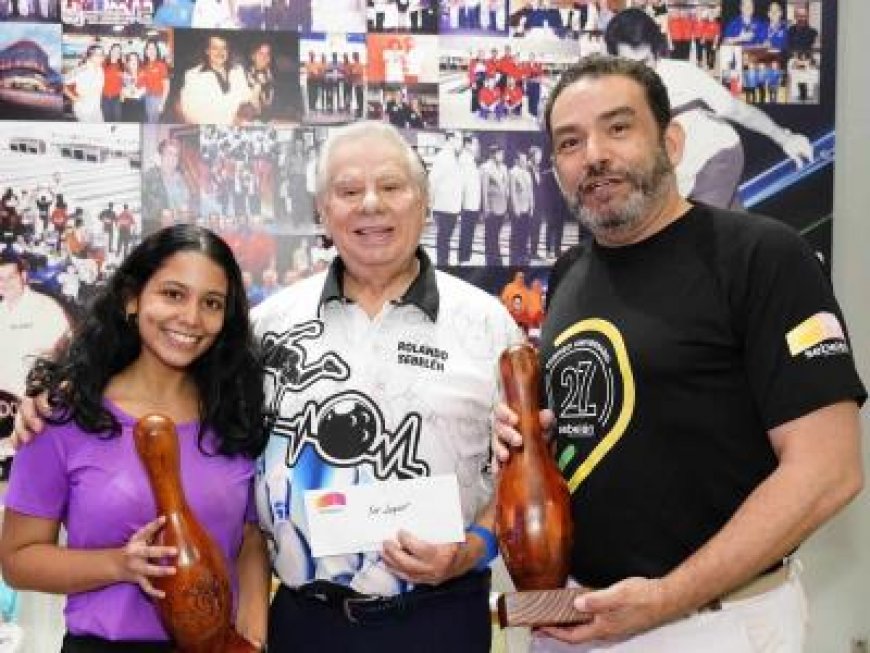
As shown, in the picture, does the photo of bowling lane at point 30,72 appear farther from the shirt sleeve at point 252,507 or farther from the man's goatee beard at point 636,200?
the man's goatee beard at point 636,200

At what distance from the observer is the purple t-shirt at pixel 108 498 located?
1.41 m

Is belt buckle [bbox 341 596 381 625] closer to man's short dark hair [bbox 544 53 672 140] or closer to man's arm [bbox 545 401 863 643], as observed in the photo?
man's arm [bbox 545 401 863 643]

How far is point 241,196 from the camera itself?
237 centimetres

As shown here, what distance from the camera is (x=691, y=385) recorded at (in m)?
1.32

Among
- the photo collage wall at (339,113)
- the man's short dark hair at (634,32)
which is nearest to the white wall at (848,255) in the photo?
the photo collage wall at (339,113)

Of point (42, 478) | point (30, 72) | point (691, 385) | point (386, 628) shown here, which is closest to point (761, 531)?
point (691, 385)

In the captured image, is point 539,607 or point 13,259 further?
point 13,259

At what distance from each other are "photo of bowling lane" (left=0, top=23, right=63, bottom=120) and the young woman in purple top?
2.96 feet

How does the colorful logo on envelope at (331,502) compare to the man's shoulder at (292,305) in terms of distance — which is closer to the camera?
the colorful logo on envelope at (331,502)

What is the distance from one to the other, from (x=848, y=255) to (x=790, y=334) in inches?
57.7

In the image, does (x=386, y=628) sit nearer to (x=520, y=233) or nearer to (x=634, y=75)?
(x=634, y=75)

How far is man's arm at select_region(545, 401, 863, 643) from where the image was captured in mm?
1203

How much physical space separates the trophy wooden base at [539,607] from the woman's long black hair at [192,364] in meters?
0.52

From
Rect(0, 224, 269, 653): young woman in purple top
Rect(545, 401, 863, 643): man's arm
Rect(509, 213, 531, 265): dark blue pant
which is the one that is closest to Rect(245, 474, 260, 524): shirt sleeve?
Rect(0, 224, 269, 653): young woman in purple top
